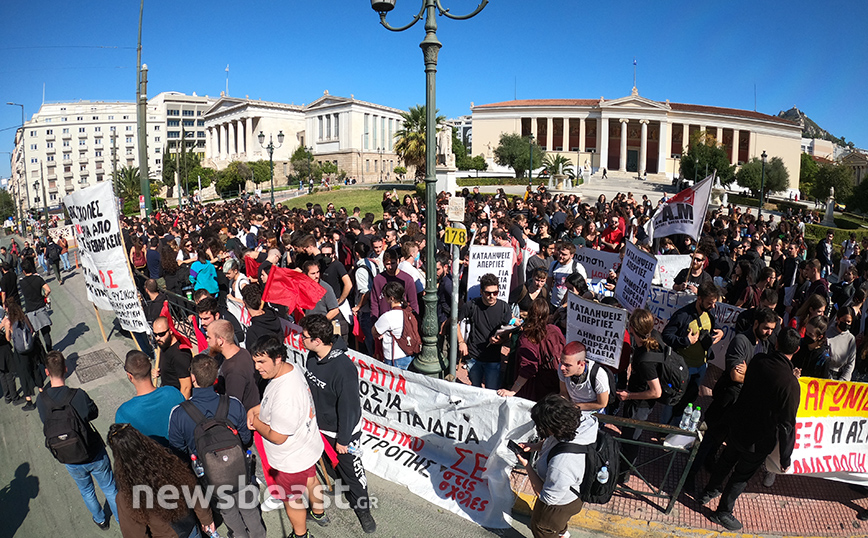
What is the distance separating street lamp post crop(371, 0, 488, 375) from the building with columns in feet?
273

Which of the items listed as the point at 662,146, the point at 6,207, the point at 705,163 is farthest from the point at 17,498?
the point at 6,207

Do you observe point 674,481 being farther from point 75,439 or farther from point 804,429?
point 75,439

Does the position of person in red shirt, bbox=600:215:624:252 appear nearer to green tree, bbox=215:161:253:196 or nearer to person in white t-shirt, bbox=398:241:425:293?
person in white t-shirt, bbox=398:241:425:293

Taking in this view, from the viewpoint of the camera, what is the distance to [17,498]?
5.38m

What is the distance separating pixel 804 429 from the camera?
4672 mm

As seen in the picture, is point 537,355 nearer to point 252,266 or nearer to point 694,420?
point 694,420

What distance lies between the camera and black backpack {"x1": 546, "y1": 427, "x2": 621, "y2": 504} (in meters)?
3.53

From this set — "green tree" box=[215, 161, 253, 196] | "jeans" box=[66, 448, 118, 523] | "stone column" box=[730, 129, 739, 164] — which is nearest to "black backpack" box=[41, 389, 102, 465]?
"jeans" box=[66, 448, 118, 523]

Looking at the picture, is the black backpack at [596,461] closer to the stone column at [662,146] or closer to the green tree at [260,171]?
the green tree at [260,171]

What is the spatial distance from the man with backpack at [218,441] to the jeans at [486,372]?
2.80 metres

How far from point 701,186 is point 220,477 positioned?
310 inches

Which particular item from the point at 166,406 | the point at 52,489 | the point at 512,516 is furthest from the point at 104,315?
the point at 512,516

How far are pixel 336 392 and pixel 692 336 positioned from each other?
3688 mm

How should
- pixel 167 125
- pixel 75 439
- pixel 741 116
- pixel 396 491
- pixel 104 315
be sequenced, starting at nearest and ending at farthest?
pixel 75 439
pixel 396 491
pixel 104 315
pixel 741 116
pixel 167 125
